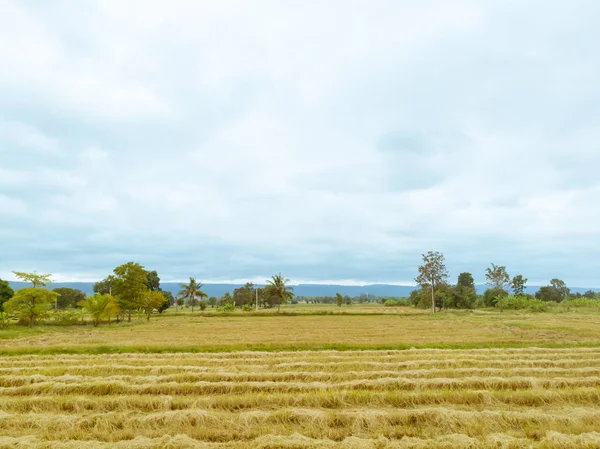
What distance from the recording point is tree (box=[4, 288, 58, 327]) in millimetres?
32500

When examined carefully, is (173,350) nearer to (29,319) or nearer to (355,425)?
(355,425)

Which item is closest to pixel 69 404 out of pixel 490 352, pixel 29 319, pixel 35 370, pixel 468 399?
pixel 35 370

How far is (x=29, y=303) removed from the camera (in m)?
33.1

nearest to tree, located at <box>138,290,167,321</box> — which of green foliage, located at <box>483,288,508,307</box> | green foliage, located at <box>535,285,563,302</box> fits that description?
green foliage, located at <box>483,288,508,307</box>

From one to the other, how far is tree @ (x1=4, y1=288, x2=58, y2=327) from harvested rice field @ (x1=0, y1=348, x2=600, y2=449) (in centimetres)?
2575

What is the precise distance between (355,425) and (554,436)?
3520 millimetres

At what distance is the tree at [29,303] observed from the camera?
32.5 m

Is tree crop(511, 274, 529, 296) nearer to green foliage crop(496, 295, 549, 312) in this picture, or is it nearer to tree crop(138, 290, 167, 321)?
green foliage crop(496, 295, 549, 312)

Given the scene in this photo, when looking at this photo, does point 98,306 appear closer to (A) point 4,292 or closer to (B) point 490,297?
(A) point 4,292

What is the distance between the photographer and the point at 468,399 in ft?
27.8

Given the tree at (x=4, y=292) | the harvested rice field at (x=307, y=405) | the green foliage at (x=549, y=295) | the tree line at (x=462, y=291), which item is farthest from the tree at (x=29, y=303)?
the green foliage at (x=549, y=295)

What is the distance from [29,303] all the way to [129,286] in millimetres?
10579

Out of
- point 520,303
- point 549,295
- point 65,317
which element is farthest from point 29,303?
point 549,295

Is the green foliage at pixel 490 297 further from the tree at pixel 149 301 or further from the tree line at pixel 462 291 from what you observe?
the tree at pixel 149 301
